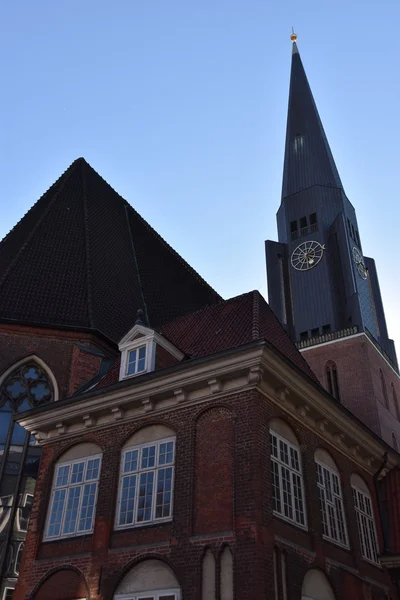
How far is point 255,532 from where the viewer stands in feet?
35.2

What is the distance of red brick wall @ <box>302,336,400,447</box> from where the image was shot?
27297 millimetres

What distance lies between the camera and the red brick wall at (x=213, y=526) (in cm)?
1095

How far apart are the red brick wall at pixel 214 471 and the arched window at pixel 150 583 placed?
99 centimetres

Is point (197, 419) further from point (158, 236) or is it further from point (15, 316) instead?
point (158, 236)

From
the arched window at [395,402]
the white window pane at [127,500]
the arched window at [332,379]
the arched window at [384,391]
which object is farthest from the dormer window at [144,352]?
the arched window at [395,402]

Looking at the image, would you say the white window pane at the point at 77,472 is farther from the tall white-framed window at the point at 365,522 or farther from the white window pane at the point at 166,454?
the tall white-framed window at the point at 365,522

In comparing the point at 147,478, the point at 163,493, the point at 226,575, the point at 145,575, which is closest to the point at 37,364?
the point at 147,478

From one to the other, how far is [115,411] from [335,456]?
5.41 m

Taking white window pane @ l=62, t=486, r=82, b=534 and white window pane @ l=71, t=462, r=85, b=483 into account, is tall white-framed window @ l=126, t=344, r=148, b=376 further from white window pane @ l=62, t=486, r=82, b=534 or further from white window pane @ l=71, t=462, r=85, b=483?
white window pane @ l=62, t=486, r=82, b=534

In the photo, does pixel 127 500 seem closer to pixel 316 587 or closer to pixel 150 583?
pixel 150 583

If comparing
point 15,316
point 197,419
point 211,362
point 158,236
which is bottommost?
point 197,419

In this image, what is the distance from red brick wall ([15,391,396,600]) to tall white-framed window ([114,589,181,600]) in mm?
204

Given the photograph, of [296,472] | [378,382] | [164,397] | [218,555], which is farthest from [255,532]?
[378,382]

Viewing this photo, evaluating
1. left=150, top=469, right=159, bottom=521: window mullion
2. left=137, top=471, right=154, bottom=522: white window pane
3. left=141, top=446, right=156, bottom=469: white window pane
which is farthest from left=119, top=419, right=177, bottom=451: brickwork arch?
left=150, top=469, right=159, bottom=521: window mullion
